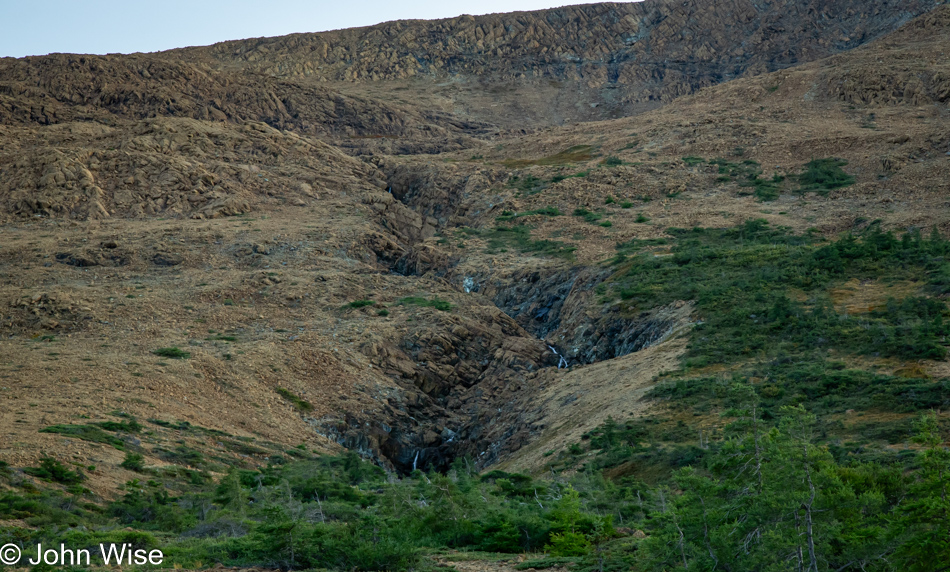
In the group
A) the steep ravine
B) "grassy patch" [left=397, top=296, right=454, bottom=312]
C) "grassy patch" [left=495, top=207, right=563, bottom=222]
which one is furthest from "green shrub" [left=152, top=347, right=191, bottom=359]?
"grassy patch" [left=495, top=207, right=563, bottom=222]

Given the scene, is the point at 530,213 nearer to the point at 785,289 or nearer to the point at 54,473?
the point at 785,289

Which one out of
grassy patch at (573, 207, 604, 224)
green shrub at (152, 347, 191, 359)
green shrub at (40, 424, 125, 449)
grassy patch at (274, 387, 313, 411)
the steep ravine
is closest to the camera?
green shrub at (40, 424, 125, 449)

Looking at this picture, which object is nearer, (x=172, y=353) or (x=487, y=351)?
Answer: (x=172, y=353)

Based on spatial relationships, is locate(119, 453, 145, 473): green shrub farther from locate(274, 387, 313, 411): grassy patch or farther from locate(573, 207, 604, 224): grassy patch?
locate(573, 207, 604, 224): grassy patch

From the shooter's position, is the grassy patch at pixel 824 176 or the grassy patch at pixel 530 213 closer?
the grassy patch at pixel 824 176

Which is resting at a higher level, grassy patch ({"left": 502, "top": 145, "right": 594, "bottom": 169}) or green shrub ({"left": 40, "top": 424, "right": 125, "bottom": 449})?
grassy patch ({"left": 502, "top": 145, "right": 594, "bottom": 169})

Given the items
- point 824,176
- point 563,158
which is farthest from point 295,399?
point 563,158

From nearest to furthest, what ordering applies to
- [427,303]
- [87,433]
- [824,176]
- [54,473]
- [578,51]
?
1. [54,473]
2. [87,433]
3. [427,303]
4. [824,176]
5. [578,51]

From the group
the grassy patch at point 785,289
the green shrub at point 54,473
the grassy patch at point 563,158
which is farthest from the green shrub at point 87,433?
the grassy patch at point 563,158

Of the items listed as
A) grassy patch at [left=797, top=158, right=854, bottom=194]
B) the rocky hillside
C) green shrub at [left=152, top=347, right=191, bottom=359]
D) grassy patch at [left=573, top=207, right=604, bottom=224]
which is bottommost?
green shrub at [left=152, top=347, right=191, bottom=359]

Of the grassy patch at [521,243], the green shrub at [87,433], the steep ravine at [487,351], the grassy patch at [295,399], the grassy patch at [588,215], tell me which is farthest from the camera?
the grassy patch at [588,215]

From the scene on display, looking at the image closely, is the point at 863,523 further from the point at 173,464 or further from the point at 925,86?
the point at 925,86

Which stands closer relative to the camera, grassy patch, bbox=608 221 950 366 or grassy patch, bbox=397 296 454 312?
grassy patch, bbox=608 221 950 366

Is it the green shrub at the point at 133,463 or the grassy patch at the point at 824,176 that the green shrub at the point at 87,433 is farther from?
the grassy patch at the point at 824,176
